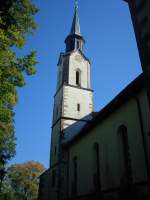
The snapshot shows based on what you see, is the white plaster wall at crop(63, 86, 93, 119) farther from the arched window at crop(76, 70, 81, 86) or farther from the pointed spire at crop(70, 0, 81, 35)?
the pointed spire at crop(70, 0, 81, 35)

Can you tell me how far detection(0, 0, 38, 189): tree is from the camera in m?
8.91

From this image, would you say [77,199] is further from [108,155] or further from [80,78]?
[80,78]

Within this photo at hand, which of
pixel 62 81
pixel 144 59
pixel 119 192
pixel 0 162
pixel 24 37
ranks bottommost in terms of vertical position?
pixel 119 192

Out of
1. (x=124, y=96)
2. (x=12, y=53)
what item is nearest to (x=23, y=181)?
(x=124, y=96)

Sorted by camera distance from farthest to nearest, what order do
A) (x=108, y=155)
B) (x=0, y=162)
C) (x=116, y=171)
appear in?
1. (x=0, y=162)
2. (x=108, y=155)
3. (x=116, y=171)

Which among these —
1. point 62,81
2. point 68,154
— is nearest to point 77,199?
point 68,154

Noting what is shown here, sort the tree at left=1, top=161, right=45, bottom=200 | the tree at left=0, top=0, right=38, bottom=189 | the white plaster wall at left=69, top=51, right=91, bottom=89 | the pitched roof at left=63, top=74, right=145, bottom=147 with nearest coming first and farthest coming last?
the tree at left=0, top=0, right=38, bottom=189, the pitched roof at left=63, top=74, right=145, bottom=147, the white plaster wall at left=69, top=51, right=91, bottom=89, the tree at left=1, top=161, right=45, bottom=200

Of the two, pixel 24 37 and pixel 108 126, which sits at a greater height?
pixel 24 37

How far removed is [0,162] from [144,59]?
35.0 feet

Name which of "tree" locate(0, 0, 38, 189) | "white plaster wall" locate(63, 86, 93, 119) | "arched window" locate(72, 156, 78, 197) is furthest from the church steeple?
"tree" locate(0, 0, 38, 189)

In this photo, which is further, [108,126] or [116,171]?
[108,126]

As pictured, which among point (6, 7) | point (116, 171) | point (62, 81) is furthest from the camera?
point (62, 81)

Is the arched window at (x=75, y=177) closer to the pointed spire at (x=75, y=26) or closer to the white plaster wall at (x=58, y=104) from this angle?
the white plaster wall at (x=58, y=104)

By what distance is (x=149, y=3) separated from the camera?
653cm
